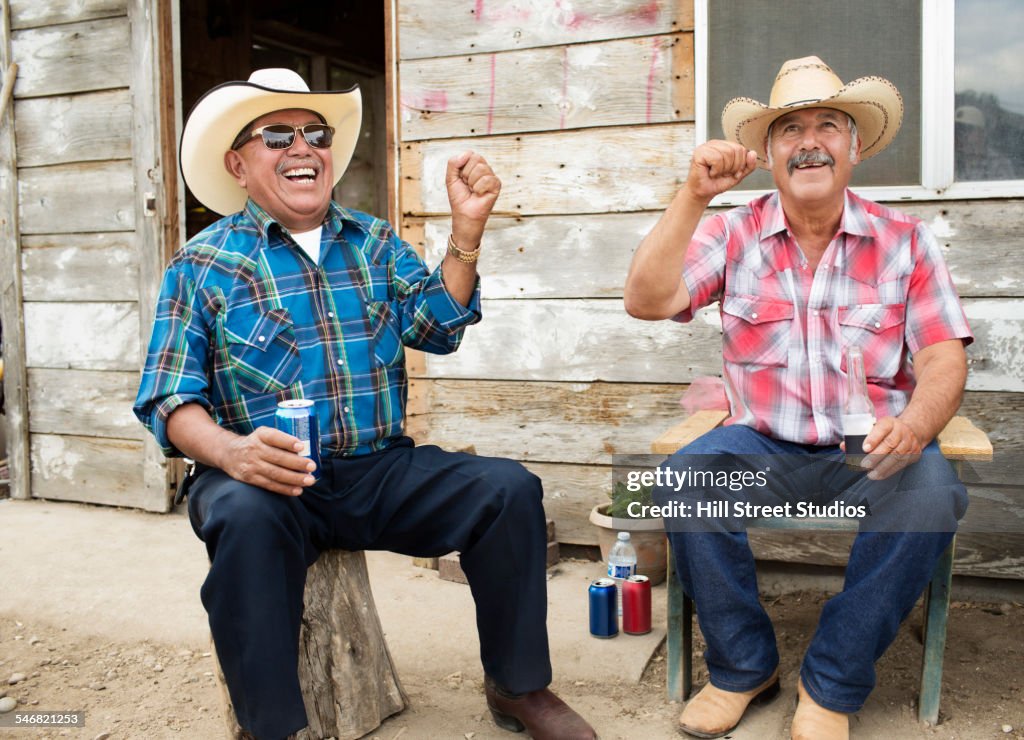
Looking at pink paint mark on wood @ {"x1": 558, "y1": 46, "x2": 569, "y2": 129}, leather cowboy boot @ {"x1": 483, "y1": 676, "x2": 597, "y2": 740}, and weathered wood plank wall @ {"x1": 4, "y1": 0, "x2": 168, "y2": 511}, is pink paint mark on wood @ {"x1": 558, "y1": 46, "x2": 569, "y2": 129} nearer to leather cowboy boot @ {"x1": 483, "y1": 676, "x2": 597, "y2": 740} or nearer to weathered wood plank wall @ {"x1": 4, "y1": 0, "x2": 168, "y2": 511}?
weathered wood plank wall @ {"x1": 4, "y1": 0, "x2": 168, "y2": 511}

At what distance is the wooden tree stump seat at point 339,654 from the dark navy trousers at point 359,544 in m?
0.09

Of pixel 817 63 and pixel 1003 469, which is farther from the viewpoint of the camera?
pixel 1003 469

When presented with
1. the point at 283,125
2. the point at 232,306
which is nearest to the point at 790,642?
the point at 232,306

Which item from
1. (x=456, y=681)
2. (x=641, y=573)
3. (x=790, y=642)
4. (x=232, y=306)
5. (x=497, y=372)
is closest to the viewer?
(x=232, y=306)

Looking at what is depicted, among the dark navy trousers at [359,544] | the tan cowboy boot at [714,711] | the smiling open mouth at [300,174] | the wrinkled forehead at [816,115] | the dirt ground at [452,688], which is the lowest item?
the dirt ground at [452,688]

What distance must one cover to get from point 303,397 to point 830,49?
220 cm

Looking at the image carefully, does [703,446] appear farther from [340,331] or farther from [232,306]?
[232,306]

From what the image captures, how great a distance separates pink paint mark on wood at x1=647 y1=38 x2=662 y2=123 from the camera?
3629 mm

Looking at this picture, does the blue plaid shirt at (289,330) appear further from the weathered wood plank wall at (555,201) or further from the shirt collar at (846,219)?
the weathered wood plank wall at (555,201)

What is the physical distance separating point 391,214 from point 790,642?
7.48ft

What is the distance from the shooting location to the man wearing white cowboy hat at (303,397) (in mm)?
2148

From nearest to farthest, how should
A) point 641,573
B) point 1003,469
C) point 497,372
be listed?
1. point 1003,469
2. point 641,573
3. point 497,372

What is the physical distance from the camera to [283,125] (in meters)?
2.61

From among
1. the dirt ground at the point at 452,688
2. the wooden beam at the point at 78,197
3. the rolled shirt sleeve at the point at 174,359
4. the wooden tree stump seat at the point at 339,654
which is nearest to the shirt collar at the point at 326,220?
the rolled shirt sleeve at the point at 174,359
